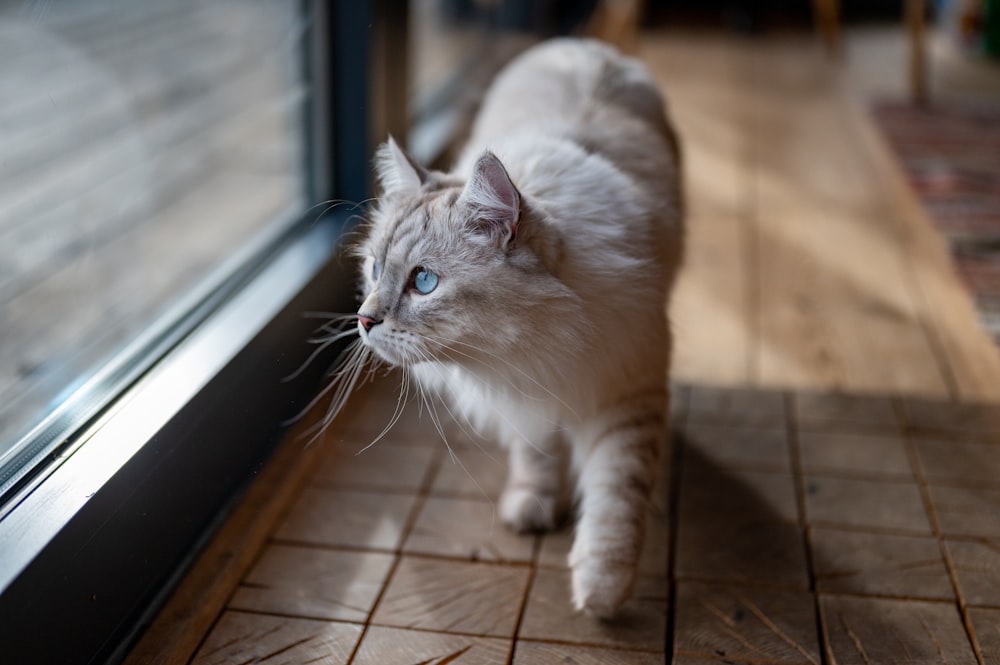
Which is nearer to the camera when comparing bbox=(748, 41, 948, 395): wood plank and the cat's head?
the cat's head

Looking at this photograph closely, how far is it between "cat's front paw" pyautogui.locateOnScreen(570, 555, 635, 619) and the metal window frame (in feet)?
1.99

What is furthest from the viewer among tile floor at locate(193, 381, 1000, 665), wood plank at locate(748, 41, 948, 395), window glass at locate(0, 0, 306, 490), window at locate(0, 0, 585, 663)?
wood plank at locate(748, 41, 948, 395)

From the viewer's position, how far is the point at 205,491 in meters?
1.56

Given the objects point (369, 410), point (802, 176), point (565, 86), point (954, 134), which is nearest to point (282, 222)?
point (369, 410)

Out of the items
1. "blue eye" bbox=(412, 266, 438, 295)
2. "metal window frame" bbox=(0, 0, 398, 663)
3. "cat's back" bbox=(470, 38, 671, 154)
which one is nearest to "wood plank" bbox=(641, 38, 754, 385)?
"cat's back" bbox=(470, 38, 671, 154)

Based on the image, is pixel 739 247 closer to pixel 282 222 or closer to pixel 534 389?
pixel 282 222

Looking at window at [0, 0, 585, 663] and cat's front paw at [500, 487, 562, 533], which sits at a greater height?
window at [0, 0, 585, 663]

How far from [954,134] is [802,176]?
34.9 inches

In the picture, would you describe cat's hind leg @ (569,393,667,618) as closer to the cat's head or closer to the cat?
the cat

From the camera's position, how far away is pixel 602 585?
55.9 inches

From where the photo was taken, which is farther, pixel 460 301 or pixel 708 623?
pixel 708 623

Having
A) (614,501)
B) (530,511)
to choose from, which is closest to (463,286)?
(614,501)

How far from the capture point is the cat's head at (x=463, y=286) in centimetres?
133

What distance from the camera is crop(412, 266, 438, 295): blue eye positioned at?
1.35 metres
